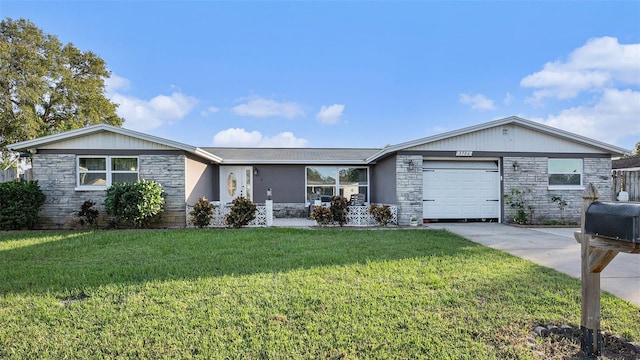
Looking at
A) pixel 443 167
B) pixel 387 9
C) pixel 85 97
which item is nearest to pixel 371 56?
pixel 387 9

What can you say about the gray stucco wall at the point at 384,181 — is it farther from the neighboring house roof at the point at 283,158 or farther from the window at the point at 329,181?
the window at the point at 329,181

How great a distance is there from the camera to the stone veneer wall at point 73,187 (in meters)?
10.6

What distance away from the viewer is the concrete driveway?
15.4 feet

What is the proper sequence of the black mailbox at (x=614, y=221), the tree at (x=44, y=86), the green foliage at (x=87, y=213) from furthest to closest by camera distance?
1. the tree at (x=44, y=86)
2. the green foliage at (x=87, y=213)
3. the black mailbox at (x=614, y=221)

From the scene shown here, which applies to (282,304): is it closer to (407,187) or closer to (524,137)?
(407,187)

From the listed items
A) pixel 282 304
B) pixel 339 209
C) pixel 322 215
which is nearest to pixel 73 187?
pixel 322 215

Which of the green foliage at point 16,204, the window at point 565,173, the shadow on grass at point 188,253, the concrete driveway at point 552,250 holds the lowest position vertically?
the concrete driveway at point 552,250

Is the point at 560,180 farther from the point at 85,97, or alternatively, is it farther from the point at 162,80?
the point at 85,97

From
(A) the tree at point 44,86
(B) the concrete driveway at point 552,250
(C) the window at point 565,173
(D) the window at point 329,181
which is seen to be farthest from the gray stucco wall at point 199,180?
(C) the window at point 565,173

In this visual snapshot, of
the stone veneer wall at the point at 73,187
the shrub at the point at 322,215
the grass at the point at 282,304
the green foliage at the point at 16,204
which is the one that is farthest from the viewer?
the shrub at the point at 322,215

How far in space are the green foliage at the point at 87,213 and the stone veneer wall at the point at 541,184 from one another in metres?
14.4

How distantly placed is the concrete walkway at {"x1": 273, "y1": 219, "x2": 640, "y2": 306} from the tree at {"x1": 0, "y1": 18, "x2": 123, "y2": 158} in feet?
77.5

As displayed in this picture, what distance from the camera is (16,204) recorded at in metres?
9.82

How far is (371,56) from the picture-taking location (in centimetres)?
1418
